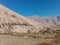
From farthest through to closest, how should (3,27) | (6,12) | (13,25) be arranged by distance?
(6,12), (13,25), (3,27)

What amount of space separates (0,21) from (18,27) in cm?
925

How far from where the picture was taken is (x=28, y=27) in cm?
8588

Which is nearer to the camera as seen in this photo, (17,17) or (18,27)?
(18,27)

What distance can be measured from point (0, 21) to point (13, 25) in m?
6.61

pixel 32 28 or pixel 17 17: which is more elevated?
pixel 17 17

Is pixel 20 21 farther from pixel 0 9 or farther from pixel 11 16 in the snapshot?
pixel 0 9

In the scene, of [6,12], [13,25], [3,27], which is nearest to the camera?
[3,27]

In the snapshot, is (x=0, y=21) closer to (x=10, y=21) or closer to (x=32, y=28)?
(x=10, y=21)

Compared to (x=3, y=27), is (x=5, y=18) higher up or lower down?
higher up

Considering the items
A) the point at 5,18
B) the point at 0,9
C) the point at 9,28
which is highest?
the point at 0,9

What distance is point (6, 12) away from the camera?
85188 millimetres

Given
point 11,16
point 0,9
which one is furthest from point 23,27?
point 0,9

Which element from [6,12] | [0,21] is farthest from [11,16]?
[0,21]

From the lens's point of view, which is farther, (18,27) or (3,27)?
(18,27)
